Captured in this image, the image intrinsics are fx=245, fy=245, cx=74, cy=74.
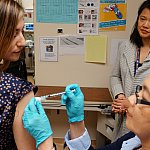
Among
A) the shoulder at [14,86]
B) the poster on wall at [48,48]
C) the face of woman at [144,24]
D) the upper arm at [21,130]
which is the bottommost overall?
the upper arm at [21,130]

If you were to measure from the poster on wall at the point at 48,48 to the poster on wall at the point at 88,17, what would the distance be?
29cm

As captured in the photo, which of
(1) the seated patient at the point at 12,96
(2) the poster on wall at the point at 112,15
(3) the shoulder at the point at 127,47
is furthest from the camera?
(2) the poster on wall at the point at 112,15

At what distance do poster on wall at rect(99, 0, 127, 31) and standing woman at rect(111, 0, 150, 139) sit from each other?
546 millimetres

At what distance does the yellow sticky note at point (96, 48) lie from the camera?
2.56 metres

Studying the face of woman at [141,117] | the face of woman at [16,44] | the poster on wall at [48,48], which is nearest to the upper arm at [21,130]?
the face of woman at [16,44]

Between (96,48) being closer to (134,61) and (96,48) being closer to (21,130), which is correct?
(134,61)

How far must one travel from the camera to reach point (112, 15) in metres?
2.50

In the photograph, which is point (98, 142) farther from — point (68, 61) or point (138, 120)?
point (138, 120)

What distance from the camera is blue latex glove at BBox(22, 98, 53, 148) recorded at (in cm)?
103

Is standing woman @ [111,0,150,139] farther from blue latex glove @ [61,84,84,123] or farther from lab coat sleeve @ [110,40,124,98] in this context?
blue latex glove @ [61,84,84,123]

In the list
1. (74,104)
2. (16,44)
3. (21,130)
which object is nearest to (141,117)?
(74,104)

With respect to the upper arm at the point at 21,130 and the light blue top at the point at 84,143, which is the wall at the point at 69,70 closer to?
the light blue top at the point at 84,143

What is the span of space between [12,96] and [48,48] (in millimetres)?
1619

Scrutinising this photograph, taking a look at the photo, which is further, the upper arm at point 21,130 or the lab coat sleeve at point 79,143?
the lab coat sleeve at point 79,143
